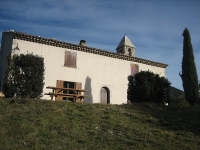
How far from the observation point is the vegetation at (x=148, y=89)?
63.7ft

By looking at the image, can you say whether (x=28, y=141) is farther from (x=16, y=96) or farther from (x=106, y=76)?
(x=106, y=76)

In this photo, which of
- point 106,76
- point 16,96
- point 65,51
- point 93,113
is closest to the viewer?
point 93,113

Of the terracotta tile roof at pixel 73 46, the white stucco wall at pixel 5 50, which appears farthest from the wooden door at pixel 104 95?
the white stucco wall at pixel 5 50

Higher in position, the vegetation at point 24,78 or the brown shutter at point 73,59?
the brown shutter at point 73,59

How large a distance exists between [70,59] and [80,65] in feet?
4.07

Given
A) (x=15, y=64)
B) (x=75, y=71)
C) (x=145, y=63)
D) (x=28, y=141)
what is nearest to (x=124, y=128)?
(x=28, y=141)

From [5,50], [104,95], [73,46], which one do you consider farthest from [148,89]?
[5,50]

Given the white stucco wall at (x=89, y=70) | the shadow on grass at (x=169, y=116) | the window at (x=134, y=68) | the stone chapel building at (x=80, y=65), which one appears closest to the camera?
the shadow on grass at (x=169, y=116)

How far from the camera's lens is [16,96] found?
599 inches

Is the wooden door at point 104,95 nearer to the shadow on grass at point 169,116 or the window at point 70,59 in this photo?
the window at point 70,59

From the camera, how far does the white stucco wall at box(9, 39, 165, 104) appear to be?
22875 mm

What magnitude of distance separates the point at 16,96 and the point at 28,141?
6268 mm

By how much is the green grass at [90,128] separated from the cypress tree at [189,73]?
9.55 metres

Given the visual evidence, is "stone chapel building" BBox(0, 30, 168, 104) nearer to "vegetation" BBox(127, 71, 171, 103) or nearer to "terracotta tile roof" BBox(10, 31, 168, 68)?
"terracotta tile roof" BBox(10, 31, 168, 68)
